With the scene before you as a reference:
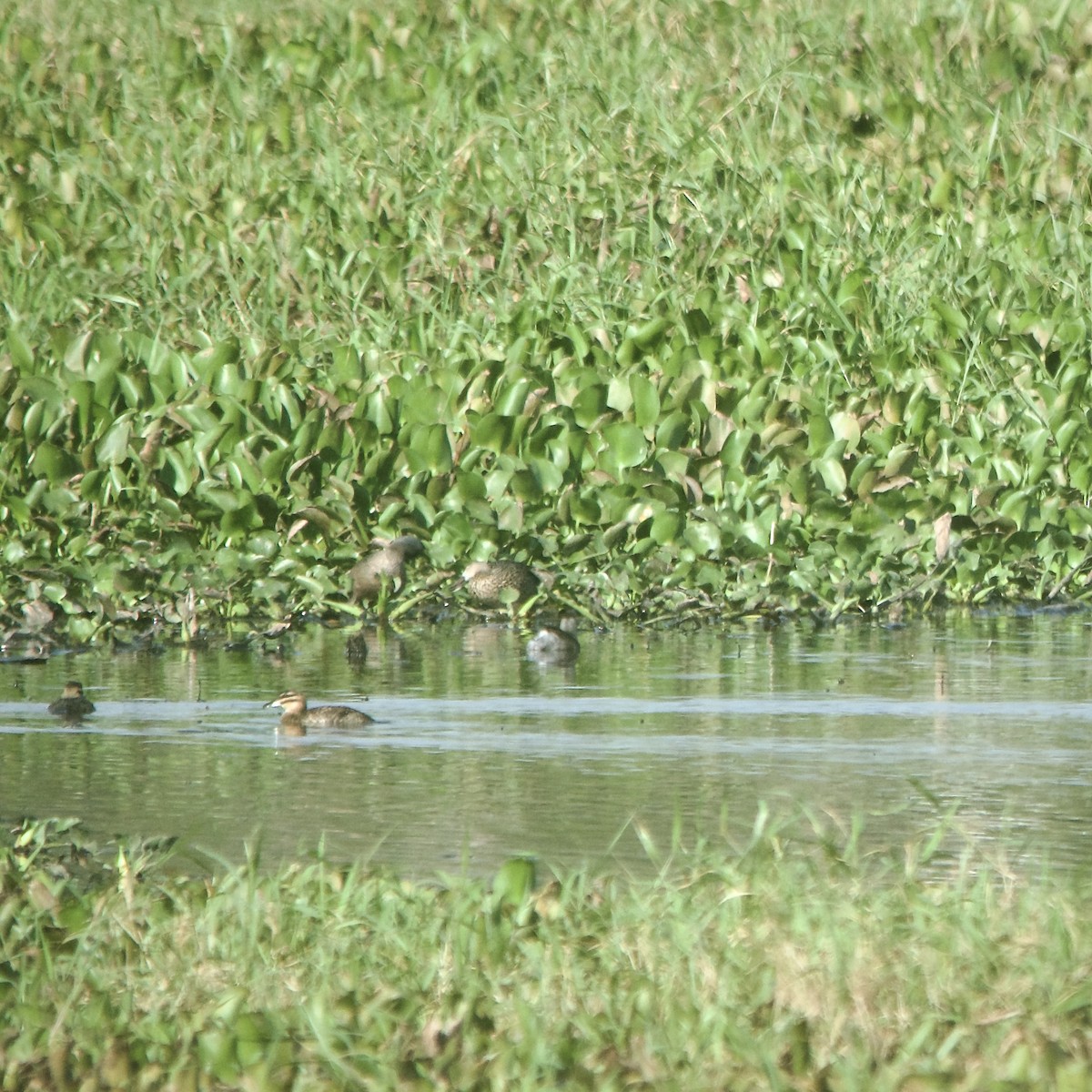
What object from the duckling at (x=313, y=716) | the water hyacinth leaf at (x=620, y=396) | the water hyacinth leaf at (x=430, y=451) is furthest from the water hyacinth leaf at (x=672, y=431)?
the duckling at (x=313, y=716)

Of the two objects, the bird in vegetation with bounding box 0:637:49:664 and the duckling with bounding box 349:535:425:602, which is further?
the duckling with bounding box 349:535:425:602

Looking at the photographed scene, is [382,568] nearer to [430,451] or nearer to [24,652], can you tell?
[430,451]

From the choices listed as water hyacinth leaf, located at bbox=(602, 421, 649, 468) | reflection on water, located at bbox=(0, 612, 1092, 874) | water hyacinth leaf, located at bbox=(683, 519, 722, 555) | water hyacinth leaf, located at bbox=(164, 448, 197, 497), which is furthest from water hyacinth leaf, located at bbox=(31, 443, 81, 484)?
water hyacinth leaf, located at bbox=(683, 519, 722, 555)

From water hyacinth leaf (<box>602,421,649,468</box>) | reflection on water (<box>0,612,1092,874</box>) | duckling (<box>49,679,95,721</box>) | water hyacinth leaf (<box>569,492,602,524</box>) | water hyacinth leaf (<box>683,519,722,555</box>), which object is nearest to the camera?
reflection on water (<box>0,612,1092,874</box>)

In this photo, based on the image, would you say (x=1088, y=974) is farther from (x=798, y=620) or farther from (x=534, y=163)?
(x=534, y=163)

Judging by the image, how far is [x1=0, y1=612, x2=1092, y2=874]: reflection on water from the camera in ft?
14.0

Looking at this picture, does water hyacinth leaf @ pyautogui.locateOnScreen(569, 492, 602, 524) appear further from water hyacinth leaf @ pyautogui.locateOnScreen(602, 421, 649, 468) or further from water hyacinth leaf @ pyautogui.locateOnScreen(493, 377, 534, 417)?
water hyacinth leaf @ pyautogui.locateOnScreen(493, 377, 534, 417)

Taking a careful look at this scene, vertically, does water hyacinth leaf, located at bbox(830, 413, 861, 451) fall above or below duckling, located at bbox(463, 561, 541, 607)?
above

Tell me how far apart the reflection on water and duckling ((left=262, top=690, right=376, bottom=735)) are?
0.17 ft

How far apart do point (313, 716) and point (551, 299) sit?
4.11 metres

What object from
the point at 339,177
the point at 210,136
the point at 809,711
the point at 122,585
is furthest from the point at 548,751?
the point at 210,136

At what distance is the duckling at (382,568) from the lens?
7.25m

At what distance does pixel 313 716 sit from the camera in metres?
5.41

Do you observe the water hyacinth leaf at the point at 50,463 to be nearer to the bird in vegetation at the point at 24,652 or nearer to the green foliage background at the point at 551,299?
the green foliage background at the point at 551,299
